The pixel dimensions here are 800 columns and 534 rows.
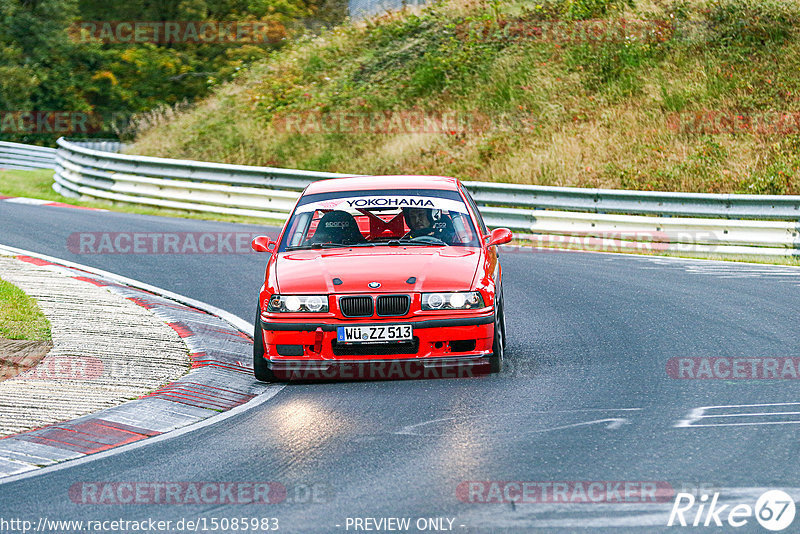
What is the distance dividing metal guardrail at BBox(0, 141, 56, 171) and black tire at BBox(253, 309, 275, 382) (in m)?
28.4

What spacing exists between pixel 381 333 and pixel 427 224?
170 cm

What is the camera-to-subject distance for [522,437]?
6.83 m

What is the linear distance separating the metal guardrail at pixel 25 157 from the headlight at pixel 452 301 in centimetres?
2907

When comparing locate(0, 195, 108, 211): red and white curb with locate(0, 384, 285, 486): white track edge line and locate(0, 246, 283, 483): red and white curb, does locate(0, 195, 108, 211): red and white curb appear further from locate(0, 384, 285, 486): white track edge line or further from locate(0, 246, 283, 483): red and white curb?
locate(0, 384, 285, 486): white track edge line

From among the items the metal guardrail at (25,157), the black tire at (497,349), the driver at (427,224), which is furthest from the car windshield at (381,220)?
the metal guardrail at (25,157)

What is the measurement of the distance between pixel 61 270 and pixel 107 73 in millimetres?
35256

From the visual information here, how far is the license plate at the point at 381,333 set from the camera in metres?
8.32

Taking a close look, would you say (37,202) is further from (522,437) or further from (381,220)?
(522,437)

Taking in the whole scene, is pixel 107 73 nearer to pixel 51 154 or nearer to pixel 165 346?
pixel 51 154

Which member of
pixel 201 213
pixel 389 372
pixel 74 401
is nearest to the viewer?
pixel 74 401

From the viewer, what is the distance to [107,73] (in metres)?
47.4

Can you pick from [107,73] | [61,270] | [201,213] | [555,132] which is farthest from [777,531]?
[107,73]

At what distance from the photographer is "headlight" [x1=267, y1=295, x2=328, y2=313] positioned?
845 centimetres

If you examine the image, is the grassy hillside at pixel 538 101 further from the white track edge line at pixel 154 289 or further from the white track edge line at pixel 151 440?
the white track edge line at pixel 151 440
